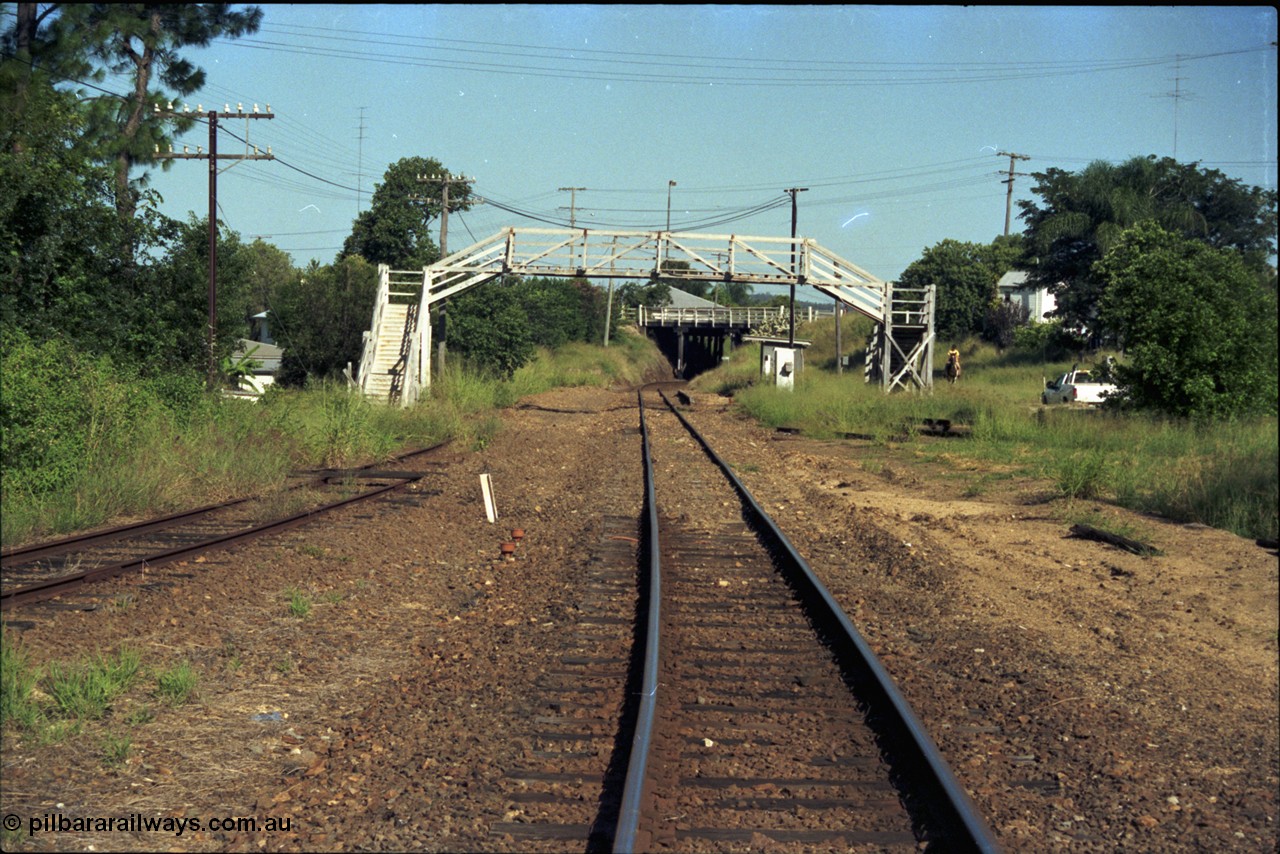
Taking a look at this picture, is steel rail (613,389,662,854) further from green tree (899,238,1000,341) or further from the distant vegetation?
green tree (899,238,1000,341)

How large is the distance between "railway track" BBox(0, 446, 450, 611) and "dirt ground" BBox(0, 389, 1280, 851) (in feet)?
0.97

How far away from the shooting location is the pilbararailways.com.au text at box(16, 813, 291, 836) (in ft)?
14.6

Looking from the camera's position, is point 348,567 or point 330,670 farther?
point 348,567

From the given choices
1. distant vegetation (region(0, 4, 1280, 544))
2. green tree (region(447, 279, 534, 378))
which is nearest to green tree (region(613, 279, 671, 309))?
green tree (region(447, 279, 534, 378))

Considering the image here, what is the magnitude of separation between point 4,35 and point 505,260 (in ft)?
66.7

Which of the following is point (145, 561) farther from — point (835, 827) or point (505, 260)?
point (505, 260)

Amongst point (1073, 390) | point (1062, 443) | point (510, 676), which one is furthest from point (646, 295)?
point (510, 676)

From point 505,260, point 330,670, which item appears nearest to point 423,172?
point 505,260

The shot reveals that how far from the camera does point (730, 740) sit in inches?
222

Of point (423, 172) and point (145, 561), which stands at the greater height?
point (423, 172)

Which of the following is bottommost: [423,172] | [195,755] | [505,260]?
[195,755]

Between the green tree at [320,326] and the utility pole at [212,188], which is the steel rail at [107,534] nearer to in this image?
the utility pole at [212,188]

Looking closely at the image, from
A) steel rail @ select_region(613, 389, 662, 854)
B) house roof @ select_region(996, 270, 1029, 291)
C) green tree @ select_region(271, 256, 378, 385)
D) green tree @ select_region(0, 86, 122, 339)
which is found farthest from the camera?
house roof @ select_region(996, 270, 1029, 291)

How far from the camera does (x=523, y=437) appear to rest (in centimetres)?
2580
